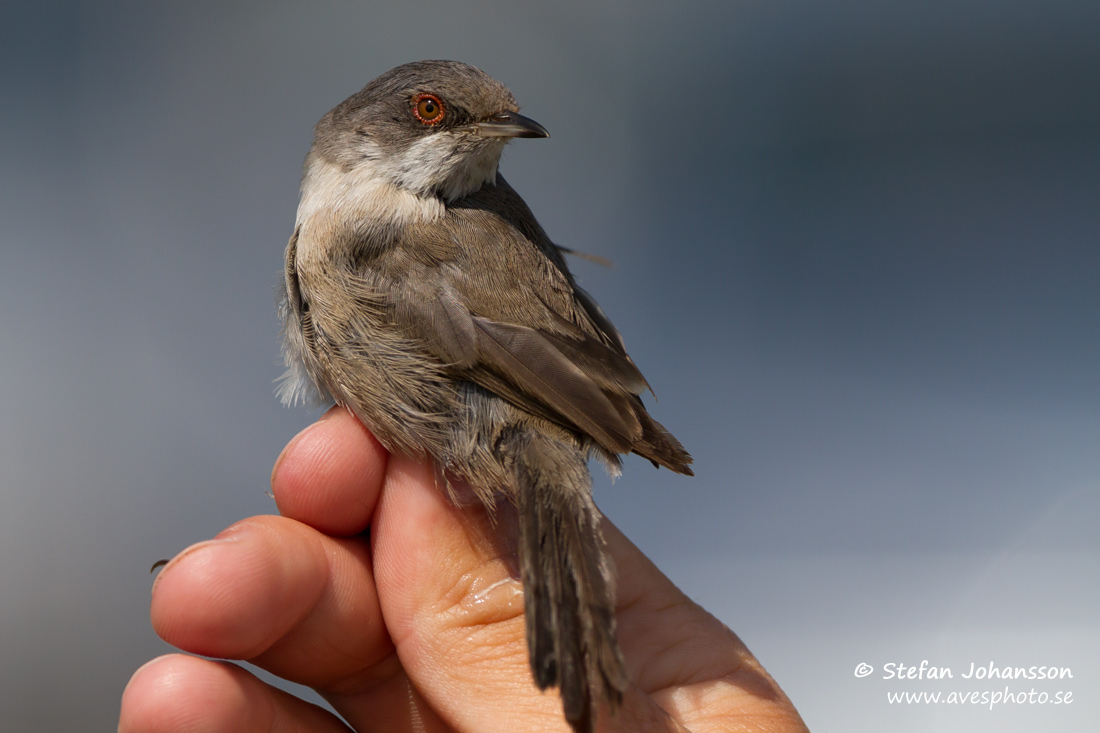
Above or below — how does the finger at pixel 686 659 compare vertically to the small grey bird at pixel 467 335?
below

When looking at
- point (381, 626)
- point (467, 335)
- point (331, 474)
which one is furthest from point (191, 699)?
point (467, 335)

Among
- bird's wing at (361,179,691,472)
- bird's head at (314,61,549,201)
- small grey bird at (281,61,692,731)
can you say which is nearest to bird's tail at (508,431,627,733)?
small grey bird at (281,61,692,731)

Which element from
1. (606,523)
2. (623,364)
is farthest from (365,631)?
(623,364)

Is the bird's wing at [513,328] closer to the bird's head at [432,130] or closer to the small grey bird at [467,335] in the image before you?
the small grey bird at [467,335]

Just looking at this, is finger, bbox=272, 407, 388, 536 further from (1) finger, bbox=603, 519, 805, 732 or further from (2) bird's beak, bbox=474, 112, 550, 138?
(2) bird's beak, bbox=474, 112, 550, 138

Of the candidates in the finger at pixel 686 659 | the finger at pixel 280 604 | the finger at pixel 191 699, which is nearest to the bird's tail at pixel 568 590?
the finger at pixel 686 659
